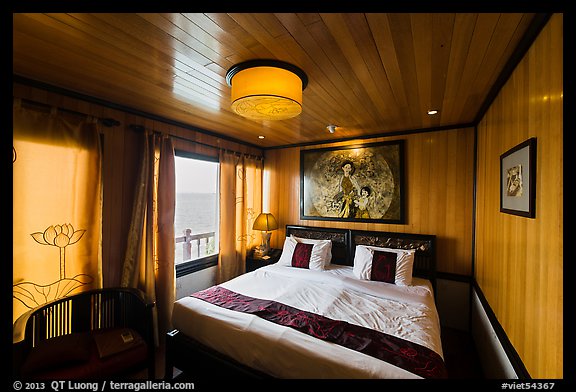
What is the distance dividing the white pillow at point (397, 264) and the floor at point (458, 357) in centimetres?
74

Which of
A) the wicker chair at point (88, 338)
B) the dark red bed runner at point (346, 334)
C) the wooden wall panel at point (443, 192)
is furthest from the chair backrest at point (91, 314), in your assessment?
the wooden wall panel at point (443, 192)

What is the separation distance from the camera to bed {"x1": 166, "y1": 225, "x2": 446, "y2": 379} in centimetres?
137

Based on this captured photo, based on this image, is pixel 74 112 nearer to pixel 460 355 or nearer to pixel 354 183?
pixel 354 183

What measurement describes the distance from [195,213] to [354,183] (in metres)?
2.25

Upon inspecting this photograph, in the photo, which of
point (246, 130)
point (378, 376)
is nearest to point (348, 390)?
point (378, 376)

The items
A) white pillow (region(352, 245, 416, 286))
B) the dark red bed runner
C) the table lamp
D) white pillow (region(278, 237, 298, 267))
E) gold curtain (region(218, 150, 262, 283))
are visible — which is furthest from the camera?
the table lamp

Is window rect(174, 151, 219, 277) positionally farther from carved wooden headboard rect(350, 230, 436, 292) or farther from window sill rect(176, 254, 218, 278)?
carved wooden headboard rect(350, 230, 436, 292)

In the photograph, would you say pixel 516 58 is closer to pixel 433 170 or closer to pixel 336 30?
pixel 336 30

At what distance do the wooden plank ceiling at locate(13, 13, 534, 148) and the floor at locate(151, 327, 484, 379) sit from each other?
2.42 metres

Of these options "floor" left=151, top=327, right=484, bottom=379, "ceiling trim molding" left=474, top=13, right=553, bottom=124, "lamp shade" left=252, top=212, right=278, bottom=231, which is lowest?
"floor" left=151, top=327, right=484, bottom=379

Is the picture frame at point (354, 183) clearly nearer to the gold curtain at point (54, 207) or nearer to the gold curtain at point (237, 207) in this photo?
the gold curtain at point (237, 207)

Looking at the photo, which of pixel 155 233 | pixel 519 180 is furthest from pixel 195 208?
pixel 519 180

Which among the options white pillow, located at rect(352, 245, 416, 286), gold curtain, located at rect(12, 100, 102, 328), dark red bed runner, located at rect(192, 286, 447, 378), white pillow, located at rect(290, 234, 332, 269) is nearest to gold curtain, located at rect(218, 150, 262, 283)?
white pillow, located at rect(290, 234, 332, 269)

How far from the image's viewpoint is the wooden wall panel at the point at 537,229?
36.7 inches
